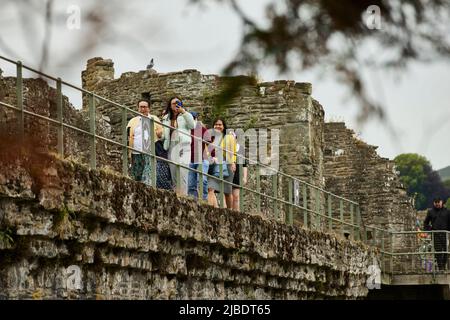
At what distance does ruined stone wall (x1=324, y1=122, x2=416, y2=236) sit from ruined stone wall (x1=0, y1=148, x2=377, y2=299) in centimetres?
1211

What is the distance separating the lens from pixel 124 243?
1249cm

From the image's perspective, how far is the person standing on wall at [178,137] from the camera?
573 inches

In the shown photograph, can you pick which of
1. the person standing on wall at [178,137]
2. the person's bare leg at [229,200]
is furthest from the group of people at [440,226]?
the person standing on wall at [178,137]

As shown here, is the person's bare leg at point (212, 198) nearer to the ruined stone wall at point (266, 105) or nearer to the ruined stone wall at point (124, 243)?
the ruined stone wall at point (124, 243)

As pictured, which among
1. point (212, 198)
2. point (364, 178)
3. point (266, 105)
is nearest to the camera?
point (212, 198)

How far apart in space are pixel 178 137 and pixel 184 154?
1.19 ft

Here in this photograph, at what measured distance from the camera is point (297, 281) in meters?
19.3

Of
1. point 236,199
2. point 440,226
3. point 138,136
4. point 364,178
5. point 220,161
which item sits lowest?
point 236,199

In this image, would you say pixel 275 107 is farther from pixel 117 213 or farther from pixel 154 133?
pixel 117 213

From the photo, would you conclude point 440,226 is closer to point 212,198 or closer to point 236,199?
point 236,199

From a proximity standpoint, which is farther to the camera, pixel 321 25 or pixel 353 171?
pixel 353 171

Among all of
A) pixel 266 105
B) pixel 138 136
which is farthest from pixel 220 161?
pixel 266 105

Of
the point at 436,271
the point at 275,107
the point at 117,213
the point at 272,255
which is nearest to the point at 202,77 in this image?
the point at 275,107
